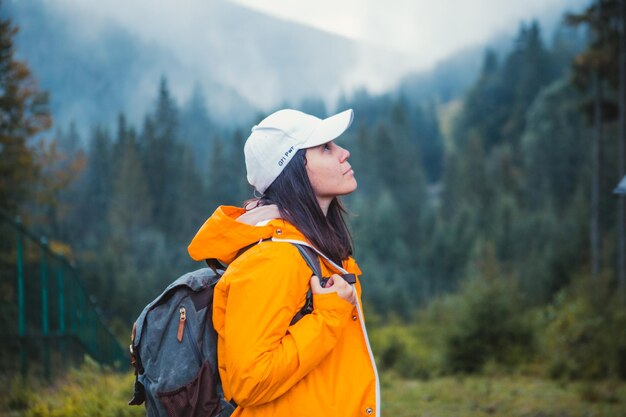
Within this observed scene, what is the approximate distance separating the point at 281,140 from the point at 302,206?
22 centimetres

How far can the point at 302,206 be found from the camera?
8.36ft

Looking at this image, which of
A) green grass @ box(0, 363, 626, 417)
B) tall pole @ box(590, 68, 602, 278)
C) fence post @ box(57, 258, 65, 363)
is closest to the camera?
green grass @ box(0, 363, 626, 417)

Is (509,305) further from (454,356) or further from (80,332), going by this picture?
(80,332)

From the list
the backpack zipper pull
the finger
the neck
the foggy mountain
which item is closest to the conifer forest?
the neck

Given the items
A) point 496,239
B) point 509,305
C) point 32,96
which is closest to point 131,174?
point 32,96

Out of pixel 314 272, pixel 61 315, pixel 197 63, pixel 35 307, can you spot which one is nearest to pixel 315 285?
pixel 314 272

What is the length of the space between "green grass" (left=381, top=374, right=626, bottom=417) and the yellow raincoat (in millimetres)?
5493

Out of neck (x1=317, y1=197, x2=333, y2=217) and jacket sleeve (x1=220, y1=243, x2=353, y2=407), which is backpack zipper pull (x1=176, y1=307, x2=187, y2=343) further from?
neck (x1=317, y1=197, x2=333, y2=217)

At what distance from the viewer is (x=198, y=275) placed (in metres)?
2.54

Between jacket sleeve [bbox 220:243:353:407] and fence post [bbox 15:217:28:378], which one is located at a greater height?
jacket sleeve [bbox 220:243:353:407]

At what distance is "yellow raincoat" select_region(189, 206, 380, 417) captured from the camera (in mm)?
2287

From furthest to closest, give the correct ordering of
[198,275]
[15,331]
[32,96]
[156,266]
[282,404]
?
[156,266] → [32,96] → [15,331] → [198,275] → [282,404]

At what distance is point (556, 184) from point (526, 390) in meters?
54.4

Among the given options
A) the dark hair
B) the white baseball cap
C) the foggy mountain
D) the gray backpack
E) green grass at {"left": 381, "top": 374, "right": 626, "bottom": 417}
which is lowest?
green grass at {"left": 381, "top": 374, "right": 626, "bottom": 417}
